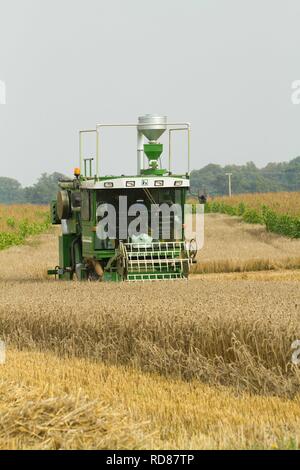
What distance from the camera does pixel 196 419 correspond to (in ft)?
27.5

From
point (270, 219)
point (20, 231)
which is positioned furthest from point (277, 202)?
point (20, 231)

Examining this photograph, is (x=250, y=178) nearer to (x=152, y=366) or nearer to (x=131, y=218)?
(x=131, y=218)

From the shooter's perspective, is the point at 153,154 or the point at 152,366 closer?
the point at 152,366

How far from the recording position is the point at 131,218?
18.3 m

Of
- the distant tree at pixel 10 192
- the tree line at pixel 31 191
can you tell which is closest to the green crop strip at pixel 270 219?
the tree line at pixel 31 191

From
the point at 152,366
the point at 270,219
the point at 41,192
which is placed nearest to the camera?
the point at 152,366

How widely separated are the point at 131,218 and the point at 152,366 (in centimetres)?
786

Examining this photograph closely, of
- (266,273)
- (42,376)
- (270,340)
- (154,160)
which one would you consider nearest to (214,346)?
(270,340)

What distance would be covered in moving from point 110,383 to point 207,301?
2449mm

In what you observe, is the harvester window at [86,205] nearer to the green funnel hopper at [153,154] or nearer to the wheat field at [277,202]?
the green funnel hopper at [153,154]

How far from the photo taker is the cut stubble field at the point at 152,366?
7363 mm

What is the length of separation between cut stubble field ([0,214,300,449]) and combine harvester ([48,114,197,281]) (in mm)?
2378

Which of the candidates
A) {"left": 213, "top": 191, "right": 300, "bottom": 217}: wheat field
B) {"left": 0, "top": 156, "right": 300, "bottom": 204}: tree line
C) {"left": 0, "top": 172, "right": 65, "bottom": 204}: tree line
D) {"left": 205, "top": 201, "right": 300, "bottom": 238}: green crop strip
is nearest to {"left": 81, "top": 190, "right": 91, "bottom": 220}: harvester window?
{"left": 205, "top": 201, "right": 300, "bottom": 238}: green crop strip

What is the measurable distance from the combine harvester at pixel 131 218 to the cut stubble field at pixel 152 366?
238cm
